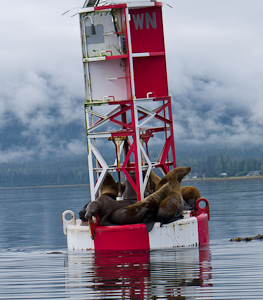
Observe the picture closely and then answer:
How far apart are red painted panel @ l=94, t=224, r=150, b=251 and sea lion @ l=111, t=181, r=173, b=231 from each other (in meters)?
0.39

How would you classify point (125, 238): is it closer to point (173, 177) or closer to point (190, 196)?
point (173, 177)

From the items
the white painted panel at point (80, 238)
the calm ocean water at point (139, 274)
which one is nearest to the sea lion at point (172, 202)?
the calm ocean water at point (139, 274)

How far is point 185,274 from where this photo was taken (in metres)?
17.9

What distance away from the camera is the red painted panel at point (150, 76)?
26.3m

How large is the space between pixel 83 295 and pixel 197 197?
44.1 feet

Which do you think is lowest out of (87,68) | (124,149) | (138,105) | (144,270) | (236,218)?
(236,218)

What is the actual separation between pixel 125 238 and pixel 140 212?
119cm

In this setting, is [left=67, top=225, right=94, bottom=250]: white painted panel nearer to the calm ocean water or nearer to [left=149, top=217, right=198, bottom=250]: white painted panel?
the calm ocean water

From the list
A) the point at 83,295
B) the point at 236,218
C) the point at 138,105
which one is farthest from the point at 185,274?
the point at 236,218

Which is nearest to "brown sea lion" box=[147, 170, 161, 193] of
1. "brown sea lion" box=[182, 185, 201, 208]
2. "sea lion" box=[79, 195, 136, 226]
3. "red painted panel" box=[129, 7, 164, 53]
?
"brown sea lion" box=[182, 185, 201, 208]

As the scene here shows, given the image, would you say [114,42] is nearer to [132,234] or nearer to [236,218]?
[132,234]

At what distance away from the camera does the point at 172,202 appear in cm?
A: 2436

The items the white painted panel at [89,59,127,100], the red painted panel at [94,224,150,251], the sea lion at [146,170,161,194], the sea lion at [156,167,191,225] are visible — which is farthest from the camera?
the sea lion at [146,170,161,194]

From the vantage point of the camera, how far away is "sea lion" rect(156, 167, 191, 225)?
2391 cm
